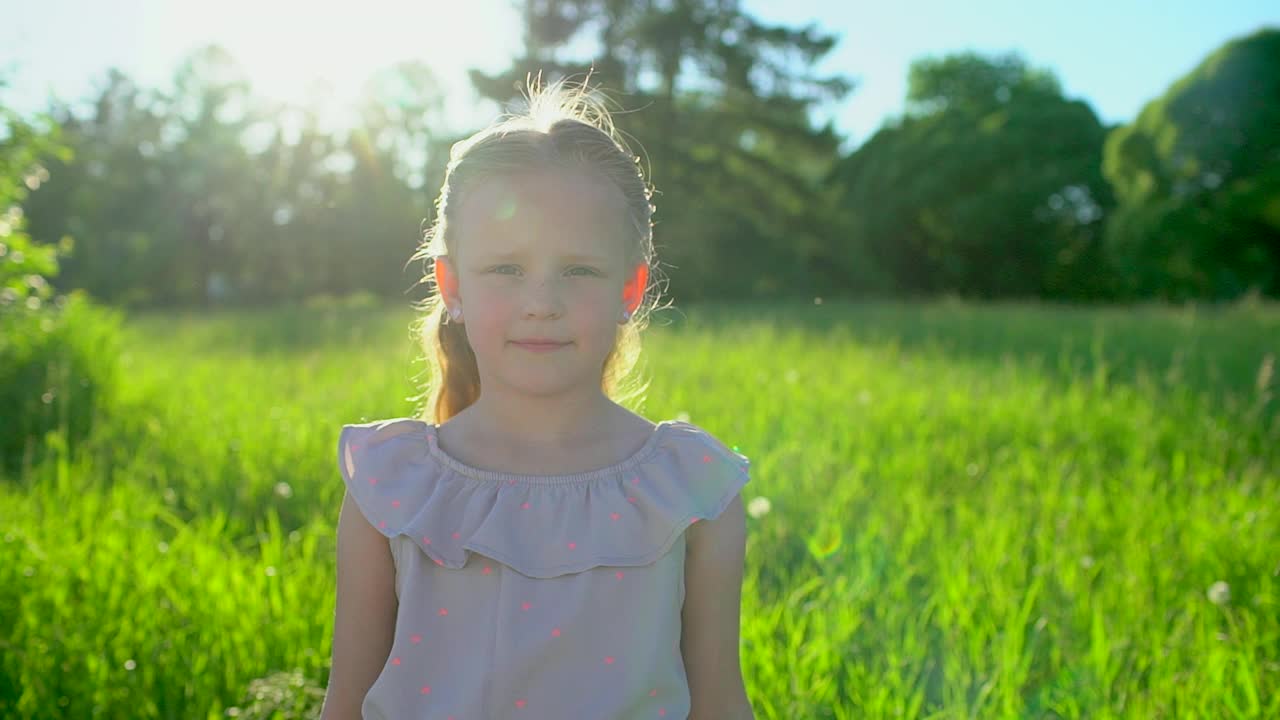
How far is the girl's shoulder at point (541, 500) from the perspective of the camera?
60.4 inches

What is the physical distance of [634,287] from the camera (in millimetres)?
1693

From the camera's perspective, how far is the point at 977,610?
112 inches

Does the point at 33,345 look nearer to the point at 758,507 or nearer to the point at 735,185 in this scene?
the point at 758,507

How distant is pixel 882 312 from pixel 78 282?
731 inches

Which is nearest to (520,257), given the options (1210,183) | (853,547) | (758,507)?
(758,507)

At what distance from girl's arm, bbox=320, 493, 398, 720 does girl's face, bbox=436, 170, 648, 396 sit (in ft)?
1.15

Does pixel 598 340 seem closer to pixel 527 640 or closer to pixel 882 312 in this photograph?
pixel 527 640

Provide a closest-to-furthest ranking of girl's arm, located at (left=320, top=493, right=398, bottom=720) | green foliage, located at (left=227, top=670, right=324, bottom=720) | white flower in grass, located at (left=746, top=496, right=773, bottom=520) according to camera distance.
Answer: girl's arm, located at (left=320, top=493, right=398, bottom=720)
green foliage, located at (left=227, top=670, right=324, bottom=720)
white flower in grass, located at (left=746, top=496, right=773, bottom=520)

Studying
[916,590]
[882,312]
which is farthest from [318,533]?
[882,312]

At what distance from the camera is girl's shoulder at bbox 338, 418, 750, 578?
5.04 feet

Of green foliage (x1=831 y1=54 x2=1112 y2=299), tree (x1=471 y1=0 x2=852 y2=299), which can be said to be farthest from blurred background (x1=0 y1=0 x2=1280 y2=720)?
green foliage (x1=831 y1=54 x2=1112 y2=299)

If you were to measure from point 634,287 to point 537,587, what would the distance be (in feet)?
1.74

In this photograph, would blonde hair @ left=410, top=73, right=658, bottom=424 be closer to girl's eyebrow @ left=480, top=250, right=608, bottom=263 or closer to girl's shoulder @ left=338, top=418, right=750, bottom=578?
girl's eyebrow @ left=480, top=250, right=608, bottom=263

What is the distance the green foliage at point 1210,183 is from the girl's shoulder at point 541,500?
24.7 metres
